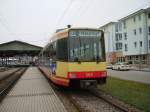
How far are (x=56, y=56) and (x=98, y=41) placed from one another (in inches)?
92.2

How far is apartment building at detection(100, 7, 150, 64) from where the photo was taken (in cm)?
6334

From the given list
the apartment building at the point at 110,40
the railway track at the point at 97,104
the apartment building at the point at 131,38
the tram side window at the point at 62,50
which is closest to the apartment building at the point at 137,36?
the apartment building at the point at 131,38

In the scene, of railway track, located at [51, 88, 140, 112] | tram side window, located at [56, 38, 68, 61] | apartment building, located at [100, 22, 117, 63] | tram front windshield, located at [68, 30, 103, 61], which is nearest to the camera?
railway track, located at [51, 88, 140, 112]

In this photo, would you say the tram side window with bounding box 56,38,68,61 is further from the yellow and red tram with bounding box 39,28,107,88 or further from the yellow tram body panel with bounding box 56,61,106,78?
the yellow tram body panel with bounding box 56,61,106,78

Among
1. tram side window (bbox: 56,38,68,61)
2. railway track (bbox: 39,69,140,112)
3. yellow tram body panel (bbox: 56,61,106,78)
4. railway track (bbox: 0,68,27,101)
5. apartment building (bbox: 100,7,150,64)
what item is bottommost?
railway track (bbox: 39,69,140,112)

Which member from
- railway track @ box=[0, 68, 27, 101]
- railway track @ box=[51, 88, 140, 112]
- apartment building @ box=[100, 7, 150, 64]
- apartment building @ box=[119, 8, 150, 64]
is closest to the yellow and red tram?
railway track @ box=[51, 88, 140, 112]

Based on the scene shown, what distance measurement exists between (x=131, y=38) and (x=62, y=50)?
185 feet

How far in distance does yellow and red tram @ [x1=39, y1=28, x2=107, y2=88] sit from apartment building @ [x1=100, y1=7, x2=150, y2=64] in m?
42.4

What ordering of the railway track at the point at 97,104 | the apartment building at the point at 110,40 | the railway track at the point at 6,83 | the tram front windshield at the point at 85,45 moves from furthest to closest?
the apartment building at the point at 110,40
the railway track at the point at 6,83
the tram front windshield at the point at 85,45
the railway track at the point at 97,104

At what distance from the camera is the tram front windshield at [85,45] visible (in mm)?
14578

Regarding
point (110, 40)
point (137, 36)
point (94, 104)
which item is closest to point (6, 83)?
point (94, 104)

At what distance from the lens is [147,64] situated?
55188mm

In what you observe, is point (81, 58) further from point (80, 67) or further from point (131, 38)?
point (131, 38)

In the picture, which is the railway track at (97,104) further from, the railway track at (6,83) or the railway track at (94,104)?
the railway track at (6,83)
